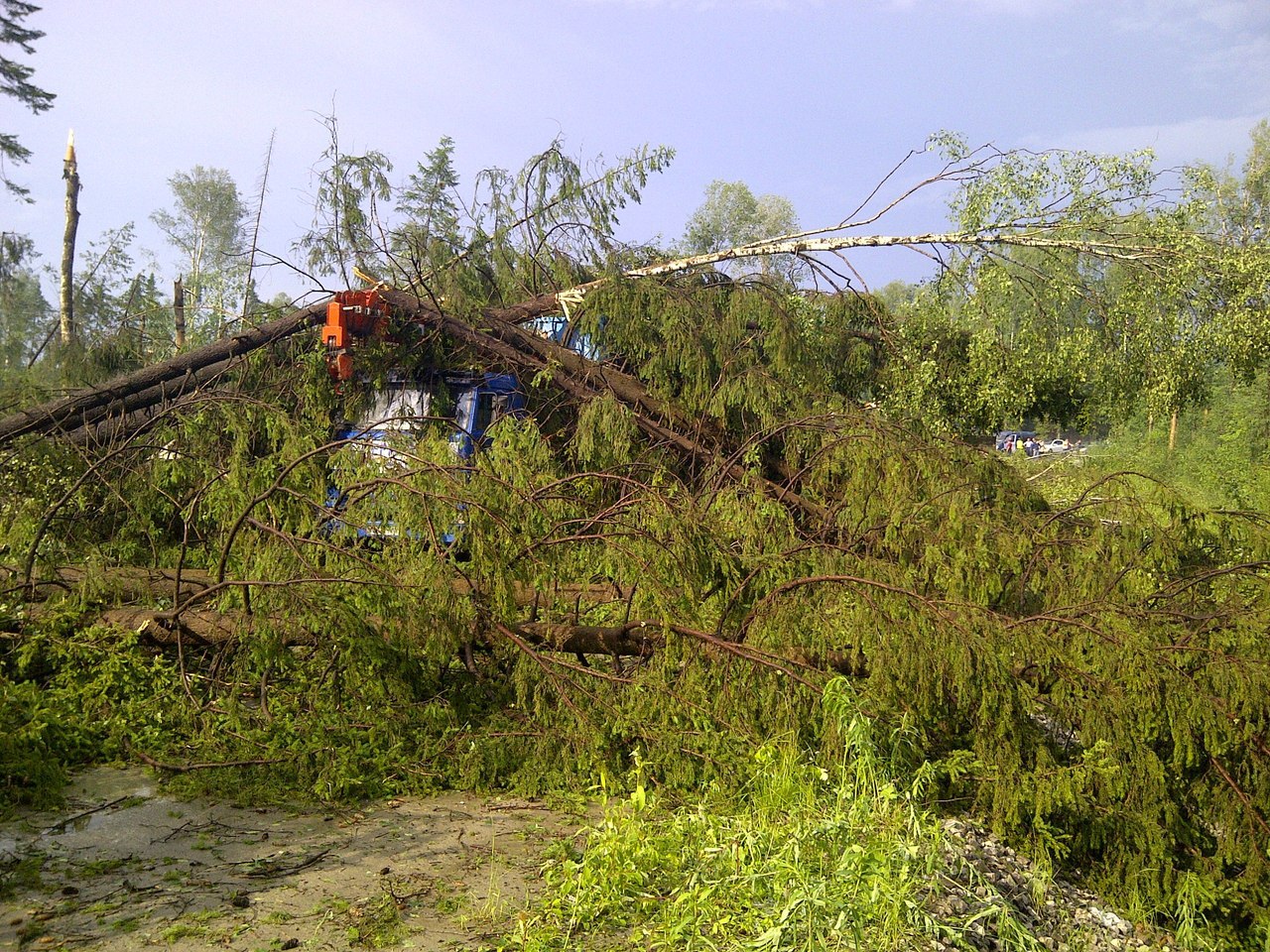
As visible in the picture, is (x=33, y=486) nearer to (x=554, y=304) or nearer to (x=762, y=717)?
(x=554, y=304)

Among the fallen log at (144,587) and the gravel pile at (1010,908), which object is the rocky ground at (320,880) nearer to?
the gravel pile at (1010,908)

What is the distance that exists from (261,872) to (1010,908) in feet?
8.12

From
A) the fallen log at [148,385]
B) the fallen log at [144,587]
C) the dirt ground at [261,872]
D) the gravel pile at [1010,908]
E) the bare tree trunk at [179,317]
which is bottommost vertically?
the gravel pile at [1010,908]

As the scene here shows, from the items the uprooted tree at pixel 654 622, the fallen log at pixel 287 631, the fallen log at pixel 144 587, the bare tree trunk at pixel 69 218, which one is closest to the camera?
the uprooted tree at pixel 654 622

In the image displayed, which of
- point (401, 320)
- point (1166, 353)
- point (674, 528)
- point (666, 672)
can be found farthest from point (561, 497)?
point (1166, 353)

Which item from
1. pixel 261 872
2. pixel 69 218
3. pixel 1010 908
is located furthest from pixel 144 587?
pixel 69 218

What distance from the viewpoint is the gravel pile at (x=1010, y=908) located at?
3.01m

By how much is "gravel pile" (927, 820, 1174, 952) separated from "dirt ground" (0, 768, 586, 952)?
1.28 meters

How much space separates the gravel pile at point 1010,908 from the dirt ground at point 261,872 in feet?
4.19

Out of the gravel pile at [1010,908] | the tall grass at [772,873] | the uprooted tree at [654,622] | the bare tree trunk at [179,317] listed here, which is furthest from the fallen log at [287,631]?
the bare tree trunk at [179,317]

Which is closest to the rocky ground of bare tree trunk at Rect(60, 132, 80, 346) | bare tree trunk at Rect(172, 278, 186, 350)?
bare tree trunk at Rect(172, 278, 186, 350)

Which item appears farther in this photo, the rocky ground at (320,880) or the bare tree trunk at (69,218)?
the bare tree trunk at (69,218)

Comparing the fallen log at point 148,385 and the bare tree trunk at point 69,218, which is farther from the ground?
the bare tree trunk at point 69,218

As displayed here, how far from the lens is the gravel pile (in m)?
3.01
